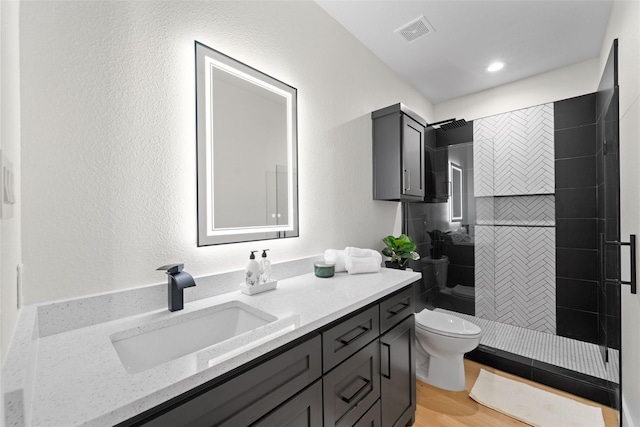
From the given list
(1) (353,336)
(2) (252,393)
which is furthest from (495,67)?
(2) (252,393)

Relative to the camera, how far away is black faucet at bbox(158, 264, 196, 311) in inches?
43.5

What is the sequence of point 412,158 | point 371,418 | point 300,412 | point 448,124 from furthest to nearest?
1. point 448,124
2. point 412,158
3. point 371,418
4. point 300,412

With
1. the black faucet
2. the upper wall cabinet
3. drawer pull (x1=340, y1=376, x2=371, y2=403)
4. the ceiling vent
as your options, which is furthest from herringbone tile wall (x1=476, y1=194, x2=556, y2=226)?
the black faucet

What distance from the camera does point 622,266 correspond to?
148cm

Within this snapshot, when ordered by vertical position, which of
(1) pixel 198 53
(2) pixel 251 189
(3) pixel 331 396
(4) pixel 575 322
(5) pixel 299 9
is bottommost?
(4) pixel 575 322

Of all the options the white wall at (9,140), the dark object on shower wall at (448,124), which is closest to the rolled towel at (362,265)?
the white wall at (9,140)

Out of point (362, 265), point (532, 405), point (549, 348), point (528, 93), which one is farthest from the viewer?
point (528, 93)

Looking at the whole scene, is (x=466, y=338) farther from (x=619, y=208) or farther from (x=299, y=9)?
(x=299, y=9)

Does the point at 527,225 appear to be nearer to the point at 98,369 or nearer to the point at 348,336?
the point at 348,336

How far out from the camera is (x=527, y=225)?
2.91 meters

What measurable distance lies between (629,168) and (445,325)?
152 cm

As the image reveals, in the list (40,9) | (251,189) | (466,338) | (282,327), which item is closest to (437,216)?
(466,338)

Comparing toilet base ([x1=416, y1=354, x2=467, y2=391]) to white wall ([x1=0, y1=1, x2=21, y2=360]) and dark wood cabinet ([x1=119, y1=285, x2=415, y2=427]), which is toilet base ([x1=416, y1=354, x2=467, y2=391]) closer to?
dark wood cabinet ([x1=119, y1=285, x2=415, y2=427])

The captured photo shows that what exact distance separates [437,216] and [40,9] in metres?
3.13
